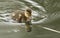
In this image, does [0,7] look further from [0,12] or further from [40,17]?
[40,17]

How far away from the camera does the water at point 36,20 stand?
133 inches

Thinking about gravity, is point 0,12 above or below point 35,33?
above

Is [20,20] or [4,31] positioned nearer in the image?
[4,31]

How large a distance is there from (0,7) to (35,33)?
133cm

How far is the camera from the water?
3381 millimetres

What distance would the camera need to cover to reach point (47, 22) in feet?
12.5

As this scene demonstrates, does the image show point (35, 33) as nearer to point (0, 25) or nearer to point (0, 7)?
point (0, 25)

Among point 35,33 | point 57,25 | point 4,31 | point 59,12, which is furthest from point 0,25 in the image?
point 59,12

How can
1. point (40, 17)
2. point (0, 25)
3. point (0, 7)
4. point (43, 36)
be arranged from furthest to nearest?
point (0, 7)
point (40, 17)
point (0, 25)
point (43, 36)

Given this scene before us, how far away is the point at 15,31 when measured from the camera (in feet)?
11.4

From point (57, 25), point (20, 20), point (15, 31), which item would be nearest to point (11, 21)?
point (20, 20)

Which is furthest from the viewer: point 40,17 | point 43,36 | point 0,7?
point 0,7

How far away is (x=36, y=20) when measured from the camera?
12.8ft

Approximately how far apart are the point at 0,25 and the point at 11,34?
1.19 feet
